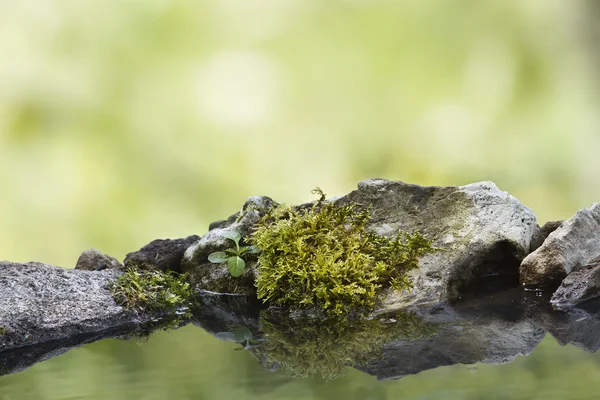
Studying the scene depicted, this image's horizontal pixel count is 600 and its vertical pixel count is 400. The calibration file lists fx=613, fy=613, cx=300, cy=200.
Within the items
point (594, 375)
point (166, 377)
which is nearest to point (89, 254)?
point (166, 377)

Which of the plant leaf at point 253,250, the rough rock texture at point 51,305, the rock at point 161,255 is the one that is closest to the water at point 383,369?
the rough rock texture at point 51,305

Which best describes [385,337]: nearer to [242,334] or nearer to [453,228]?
[242,334]

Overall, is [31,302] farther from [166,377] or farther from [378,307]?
[378,307]

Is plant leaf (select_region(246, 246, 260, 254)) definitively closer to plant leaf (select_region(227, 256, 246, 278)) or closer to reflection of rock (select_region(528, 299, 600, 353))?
plant leaf (select_region(227, 256, 246, 278))

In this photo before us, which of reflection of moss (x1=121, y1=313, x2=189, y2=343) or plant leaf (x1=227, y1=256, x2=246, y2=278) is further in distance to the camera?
plant leaf (x1=227, y1=256, x2=246, y2=278)

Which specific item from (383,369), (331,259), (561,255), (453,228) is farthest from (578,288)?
(383,369)

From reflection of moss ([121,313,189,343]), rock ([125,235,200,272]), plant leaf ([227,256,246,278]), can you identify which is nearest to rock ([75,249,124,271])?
rock ([125,235,200,272])

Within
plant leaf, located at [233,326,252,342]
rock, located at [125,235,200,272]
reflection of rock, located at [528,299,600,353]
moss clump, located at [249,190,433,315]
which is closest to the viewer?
reflection of rock, located at [528,299,600,353]
